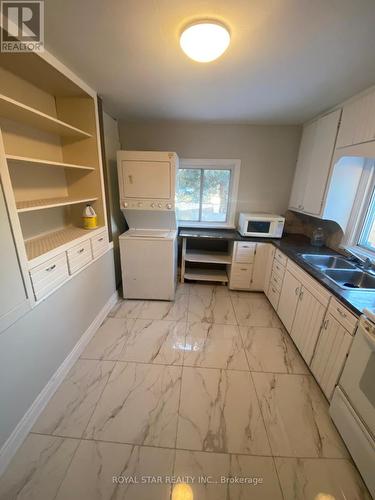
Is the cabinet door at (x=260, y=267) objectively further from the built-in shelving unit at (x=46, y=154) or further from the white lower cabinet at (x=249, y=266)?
the built-in shelving unit at (x=46, y=154)

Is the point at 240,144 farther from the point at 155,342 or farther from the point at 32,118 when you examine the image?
the point at 155,342

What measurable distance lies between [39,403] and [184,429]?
0.97 meters

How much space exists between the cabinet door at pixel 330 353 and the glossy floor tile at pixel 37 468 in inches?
65.8

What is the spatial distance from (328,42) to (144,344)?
8.29ft

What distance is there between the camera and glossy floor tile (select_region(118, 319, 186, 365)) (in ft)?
5.70

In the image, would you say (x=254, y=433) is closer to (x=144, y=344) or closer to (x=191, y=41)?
(x=144, y=344)

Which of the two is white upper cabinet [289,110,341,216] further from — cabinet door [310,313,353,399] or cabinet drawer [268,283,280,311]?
cabinet door [310,313,353,399]

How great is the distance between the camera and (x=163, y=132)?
8.79 feet

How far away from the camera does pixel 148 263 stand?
240 centimetres

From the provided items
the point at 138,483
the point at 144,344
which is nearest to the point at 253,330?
the point at 144,344

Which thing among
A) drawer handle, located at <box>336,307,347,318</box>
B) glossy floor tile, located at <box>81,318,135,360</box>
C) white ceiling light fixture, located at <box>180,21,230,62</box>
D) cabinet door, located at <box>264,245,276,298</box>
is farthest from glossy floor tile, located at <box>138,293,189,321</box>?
white ceiling light fixture, located at <box>180,21,230,62</box>

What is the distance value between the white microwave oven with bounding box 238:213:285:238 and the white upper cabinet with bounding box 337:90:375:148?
0.95m

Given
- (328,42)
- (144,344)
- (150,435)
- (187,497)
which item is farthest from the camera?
(144,344)

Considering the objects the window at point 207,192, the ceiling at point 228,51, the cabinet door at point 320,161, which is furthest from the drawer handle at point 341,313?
the window at point 207,192
